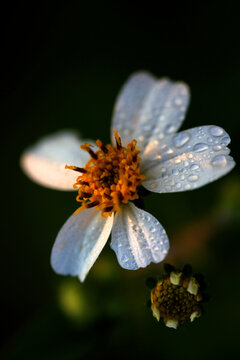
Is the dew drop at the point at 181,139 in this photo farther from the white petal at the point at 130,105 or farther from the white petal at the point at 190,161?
the white petal at the point at 130,105

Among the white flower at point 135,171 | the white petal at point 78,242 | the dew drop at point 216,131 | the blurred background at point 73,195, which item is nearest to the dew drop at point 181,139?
the white flower at point 135,171

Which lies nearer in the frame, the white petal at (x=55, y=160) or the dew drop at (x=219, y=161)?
the dew drop at (x=219, y=161)

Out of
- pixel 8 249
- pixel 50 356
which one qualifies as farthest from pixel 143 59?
pixel 50 356

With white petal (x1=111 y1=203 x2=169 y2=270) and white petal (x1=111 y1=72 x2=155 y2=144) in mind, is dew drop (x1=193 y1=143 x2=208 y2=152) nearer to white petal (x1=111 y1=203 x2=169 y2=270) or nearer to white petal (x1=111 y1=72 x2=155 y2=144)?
white petal (x1=111 y1=203 x2=169 y2=270)

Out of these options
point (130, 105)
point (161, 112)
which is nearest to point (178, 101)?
point (161, 112)

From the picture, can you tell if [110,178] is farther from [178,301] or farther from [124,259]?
[178,301]
